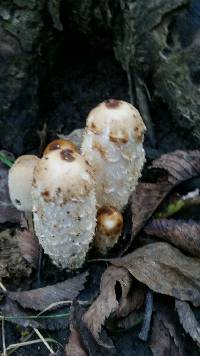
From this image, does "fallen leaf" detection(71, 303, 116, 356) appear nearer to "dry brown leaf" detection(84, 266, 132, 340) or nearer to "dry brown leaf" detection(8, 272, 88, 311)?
"dry brown leaf" detection(84, 266, 132, 340)

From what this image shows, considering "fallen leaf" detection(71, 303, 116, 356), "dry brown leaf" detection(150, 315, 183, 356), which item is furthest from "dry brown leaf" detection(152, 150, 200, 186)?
"fallen leaf" detection(71, 303, 116, 356)

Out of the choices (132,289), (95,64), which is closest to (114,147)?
(132,289)

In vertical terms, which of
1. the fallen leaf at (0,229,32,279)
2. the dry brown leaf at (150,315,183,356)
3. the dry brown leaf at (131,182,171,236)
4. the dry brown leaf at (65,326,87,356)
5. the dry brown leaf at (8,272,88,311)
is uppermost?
the dry brown leaf at (131,182,171,236)

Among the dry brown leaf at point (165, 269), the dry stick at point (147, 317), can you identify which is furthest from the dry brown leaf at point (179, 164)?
the dry stick at point (147, 317)

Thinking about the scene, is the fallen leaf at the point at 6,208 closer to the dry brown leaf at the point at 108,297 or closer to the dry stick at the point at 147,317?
the dry brown leaf at the point at 108,297

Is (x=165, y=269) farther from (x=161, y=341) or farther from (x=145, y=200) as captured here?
(x=145, y=200)
